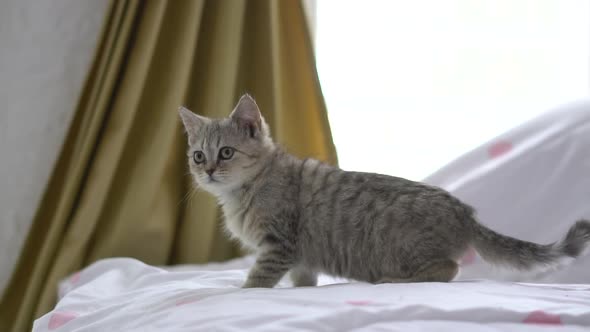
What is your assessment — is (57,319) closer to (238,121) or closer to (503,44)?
(238,121)

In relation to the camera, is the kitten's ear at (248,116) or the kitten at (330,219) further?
the kitten's ear at (248,116)

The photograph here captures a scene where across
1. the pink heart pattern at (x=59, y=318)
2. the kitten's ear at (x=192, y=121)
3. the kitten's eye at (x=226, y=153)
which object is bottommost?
the pink heart pattern at (x=59, y=318)

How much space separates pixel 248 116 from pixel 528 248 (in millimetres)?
854


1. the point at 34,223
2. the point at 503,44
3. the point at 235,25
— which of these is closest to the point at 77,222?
the point at 34,223

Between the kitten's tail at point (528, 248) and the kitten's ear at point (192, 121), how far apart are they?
86cm

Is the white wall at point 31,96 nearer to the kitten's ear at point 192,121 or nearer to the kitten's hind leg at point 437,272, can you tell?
the kitten's ear at point 192,121

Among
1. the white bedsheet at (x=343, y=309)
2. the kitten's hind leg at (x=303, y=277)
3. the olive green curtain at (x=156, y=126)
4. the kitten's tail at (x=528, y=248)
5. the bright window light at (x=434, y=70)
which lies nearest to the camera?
the white bedsheet at (x=343, y=309)

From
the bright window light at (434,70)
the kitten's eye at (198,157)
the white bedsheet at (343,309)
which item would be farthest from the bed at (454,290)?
the bright window light at (434,70)

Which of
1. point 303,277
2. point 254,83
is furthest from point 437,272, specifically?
point 254,83

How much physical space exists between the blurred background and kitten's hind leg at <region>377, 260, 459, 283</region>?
808mm

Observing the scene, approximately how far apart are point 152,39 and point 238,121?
28.1 inches

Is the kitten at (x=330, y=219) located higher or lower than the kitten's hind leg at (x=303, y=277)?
higher

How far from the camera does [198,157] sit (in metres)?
1.79

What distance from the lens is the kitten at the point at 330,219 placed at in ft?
4.85
